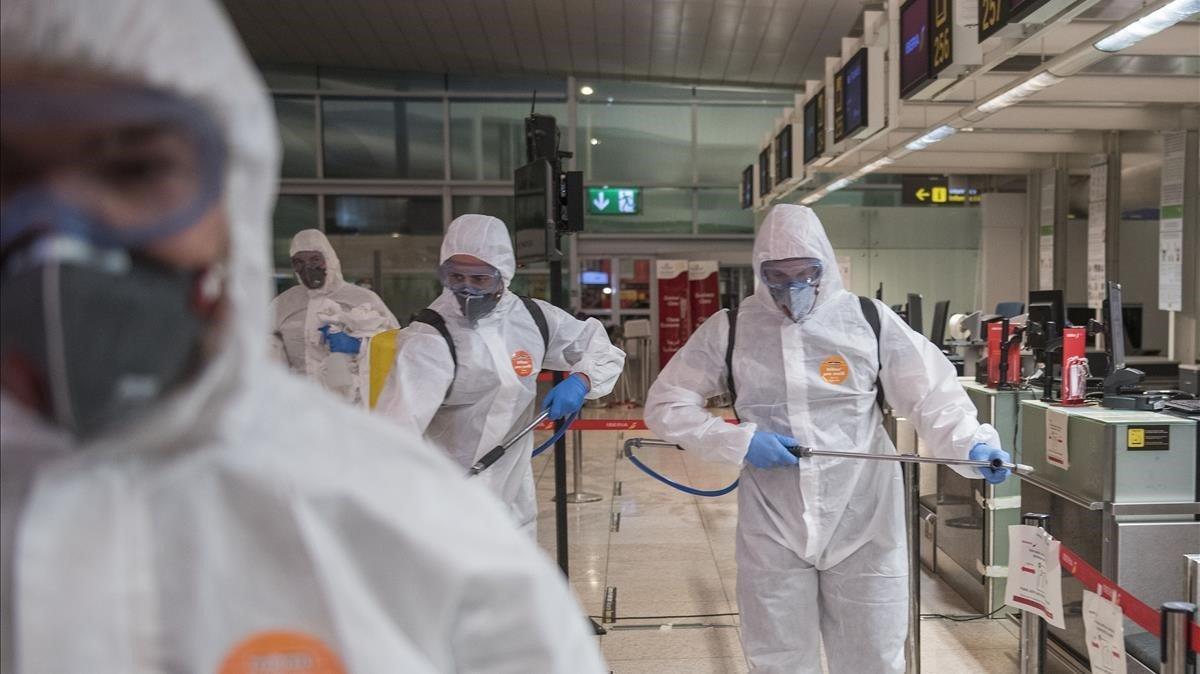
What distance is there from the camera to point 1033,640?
2.71 metres

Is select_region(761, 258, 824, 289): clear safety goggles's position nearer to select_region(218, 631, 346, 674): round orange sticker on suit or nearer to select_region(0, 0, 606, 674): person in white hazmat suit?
select_region(0, 0, 606, 674): person in white hazmat suit

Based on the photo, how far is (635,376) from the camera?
12.3 metres

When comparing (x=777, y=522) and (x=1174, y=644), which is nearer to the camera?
(x=1174, y=644)

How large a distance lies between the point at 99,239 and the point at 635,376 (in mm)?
11677

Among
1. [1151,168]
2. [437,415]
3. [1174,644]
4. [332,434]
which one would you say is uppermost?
[1151,168]

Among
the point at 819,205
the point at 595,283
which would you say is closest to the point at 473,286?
the point at 819,205

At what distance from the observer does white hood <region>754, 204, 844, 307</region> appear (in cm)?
281

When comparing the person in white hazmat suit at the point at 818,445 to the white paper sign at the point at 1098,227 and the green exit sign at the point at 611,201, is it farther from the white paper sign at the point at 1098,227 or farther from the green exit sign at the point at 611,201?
the green exit sign at the point at 611,201

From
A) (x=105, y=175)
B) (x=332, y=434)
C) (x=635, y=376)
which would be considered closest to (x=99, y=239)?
(x=105, y=175)

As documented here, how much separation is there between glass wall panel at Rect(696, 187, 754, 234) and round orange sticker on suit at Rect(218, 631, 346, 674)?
13882 millimetres

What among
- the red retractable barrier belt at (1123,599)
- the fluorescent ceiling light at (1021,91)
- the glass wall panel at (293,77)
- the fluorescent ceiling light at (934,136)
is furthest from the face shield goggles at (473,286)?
the glass wall panel at (293,77)

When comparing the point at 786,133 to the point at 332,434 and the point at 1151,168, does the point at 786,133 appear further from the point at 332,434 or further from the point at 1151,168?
the point at 332,434

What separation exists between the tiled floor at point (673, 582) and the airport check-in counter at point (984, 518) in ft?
0.40

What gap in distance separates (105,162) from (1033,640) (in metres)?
2.84
